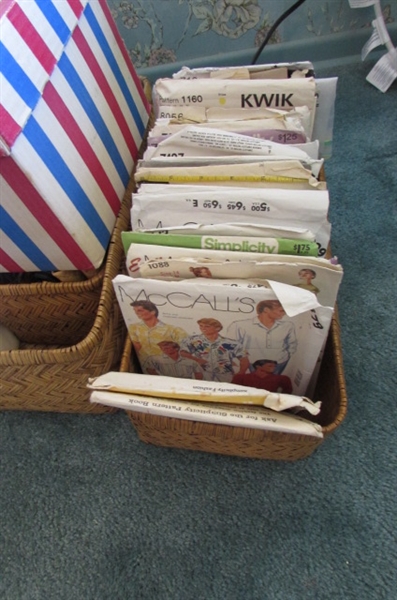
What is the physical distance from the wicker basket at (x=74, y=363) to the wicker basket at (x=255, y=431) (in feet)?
0.16

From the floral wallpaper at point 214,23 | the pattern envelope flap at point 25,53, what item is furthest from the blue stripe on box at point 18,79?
the floral wallpaper at point 214,23

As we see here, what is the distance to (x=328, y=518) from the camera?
0.66 metres

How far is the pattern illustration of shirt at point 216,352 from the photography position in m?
0.60

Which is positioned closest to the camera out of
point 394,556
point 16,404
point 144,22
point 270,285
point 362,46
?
point 270,285

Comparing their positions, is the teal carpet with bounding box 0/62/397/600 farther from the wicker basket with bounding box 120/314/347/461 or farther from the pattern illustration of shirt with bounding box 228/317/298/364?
the pattern illustration of shirt with bounding box 228/317/298/364

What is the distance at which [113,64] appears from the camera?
2.31 ft

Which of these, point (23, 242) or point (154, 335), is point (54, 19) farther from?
point (154, 335)

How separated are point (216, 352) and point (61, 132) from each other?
0.35 m

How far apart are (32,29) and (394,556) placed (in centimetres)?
82

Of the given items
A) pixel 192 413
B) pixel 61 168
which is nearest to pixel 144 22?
pixel 61 168

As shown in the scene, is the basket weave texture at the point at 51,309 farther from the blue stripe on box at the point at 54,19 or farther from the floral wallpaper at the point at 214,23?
the floral wallpaper at the point at 214,23

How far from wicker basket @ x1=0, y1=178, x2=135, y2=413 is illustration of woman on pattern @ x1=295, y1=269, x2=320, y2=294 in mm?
272

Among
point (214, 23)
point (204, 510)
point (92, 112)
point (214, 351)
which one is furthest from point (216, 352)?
point (214, 23)

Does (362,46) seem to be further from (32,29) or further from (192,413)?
(192,413)
